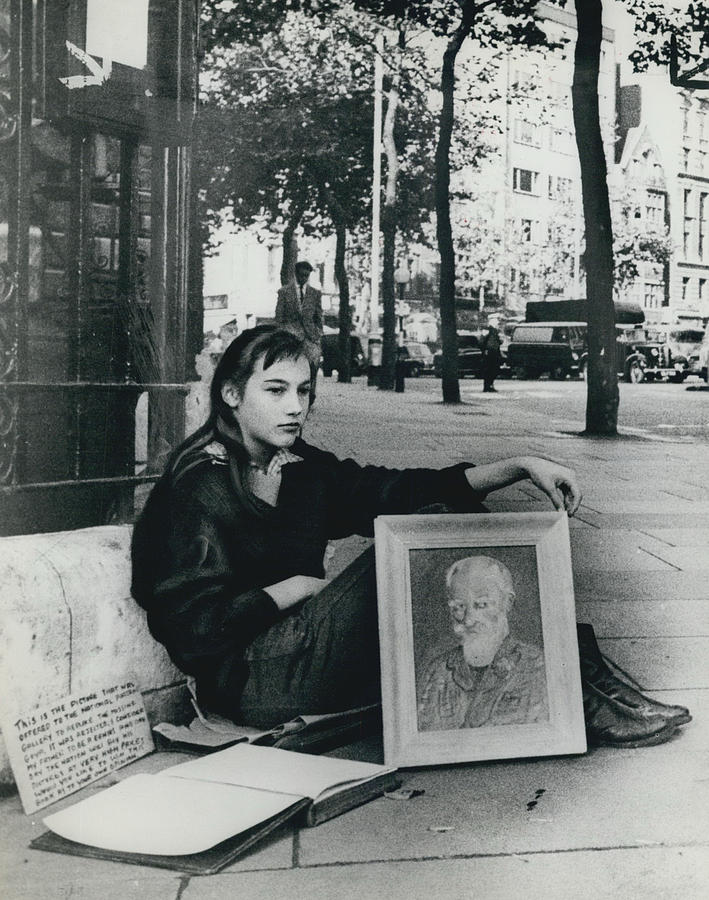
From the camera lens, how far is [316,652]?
2256 millimetres

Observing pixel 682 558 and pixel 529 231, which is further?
pixel 682 558

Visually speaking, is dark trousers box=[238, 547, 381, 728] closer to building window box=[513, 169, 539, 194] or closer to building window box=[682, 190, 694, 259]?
building window box=[513, 169, 539, 194]

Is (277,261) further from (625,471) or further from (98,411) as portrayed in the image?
(625,471)

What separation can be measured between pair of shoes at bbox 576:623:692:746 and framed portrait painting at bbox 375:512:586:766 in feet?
0.15

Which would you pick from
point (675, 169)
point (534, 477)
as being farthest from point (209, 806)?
point (675, 169)

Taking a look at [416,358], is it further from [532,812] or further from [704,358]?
[532,812]

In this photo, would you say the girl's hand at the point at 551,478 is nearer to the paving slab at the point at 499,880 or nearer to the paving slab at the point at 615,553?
the paving slab at the point at 615,553

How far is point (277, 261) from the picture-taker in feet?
8.33

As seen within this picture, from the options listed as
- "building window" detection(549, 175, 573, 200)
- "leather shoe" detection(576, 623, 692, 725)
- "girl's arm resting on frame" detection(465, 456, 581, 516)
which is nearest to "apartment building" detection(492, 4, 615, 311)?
"building window" detection(549, 175, 573, 200)

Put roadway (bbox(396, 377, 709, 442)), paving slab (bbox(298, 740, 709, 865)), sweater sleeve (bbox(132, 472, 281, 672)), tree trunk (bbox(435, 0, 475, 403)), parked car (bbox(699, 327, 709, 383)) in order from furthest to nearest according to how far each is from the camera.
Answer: parked car (bbox(699, 327, 709, 383)) < roadway (bbox(396, 377, 709, 442)) < tree trunk (bbox(435, 0, 475, 403)) < sweater sleeve (bbox(132, 472, 281, 672)) < paving slab (bbox(298, 740, 709, 865))

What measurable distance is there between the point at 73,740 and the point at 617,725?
1123 millimetres

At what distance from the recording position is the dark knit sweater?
220 centimetres

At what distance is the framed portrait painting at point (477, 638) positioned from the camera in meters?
2.30

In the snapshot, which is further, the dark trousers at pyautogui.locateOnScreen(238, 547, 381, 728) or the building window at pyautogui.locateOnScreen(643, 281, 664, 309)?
the building window at pyautogui.locateOnScreen(643, 281, 664, 309)
